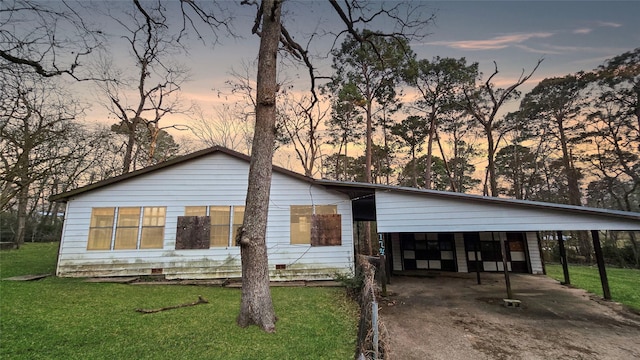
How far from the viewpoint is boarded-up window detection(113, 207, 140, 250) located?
8.89 meters

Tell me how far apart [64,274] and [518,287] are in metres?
14.8

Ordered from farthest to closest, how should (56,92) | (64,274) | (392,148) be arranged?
(392,148) → (64,274) → (56,92)

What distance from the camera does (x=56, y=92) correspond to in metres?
7.12

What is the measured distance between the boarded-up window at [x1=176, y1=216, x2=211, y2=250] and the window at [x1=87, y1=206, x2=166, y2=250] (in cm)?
61

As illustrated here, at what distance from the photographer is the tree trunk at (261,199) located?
4535 millimetres

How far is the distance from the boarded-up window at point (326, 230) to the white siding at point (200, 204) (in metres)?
0.17

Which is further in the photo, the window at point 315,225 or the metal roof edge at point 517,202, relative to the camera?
the window at point 315,225

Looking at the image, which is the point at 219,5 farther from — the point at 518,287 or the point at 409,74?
the point at 409,74

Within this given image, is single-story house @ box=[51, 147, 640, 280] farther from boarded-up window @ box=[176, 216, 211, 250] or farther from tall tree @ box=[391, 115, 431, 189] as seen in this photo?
tall tree @ box=[391, 115, 431, 189]

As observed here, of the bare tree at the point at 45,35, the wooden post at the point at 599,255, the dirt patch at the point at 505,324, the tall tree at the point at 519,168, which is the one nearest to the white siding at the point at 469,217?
the wooden post at the point at 599,255

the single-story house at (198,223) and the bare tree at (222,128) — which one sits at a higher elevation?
the bare tree at (222,128)

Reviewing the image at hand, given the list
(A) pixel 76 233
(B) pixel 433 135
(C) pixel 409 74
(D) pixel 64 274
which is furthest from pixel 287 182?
(B) pixel 433 135

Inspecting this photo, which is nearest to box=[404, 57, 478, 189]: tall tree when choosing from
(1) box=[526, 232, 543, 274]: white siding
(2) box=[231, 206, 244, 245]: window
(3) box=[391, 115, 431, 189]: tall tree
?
(3) box=[391, 115, 431, 189]: tall tree

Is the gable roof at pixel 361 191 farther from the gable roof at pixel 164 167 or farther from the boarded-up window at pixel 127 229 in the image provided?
the boarded-up window at pixel 127 229
